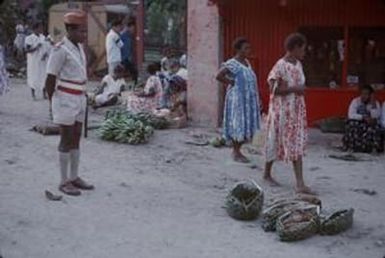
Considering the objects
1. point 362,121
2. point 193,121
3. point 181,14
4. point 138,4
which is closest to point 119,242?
point 362,121

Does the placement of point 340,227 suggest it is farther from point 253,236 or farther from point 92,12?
point 92,12

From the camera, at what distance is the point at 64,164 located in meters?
7.99

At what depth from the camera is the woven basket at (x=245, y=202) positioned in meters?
7.32

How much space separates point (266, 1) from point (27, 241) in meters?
7.56

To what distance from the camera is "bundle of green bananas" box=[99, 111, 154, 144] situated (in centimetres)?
1125

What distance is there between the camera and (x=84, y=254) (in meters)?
6.23

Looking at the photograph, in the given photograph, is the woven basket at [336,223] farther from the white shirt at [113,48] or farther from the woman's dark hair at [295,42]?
the white shirt at [113,48]

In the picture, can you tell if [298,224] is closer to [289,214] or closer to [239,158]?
[289,214]

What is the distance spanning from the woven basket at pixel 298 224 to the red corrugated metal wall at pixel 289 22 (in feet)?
20.4

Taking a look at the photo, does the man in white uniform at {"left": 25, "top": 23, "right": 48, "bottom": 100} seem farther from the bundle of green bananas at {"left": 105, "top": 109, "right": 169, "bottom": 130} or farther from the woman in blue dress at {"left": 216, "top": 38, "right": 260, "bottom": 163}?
the woman in blue dress at {"left": 216, "top": 38, "right": 260, "bottom": 163}

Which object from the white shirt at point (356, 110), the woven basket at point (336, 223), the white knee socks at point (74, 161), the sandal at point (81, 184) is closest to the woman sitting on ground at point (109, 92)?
the white shirt at point (356, 110)

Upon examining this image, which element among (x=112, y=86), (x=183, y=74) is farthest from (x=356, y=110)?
(x=112, y=86)

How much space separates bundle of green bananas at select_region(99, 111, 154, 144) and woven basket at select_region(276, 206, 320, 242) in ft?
15.1

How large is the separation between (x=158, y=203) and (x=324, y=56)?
6.02 metres
